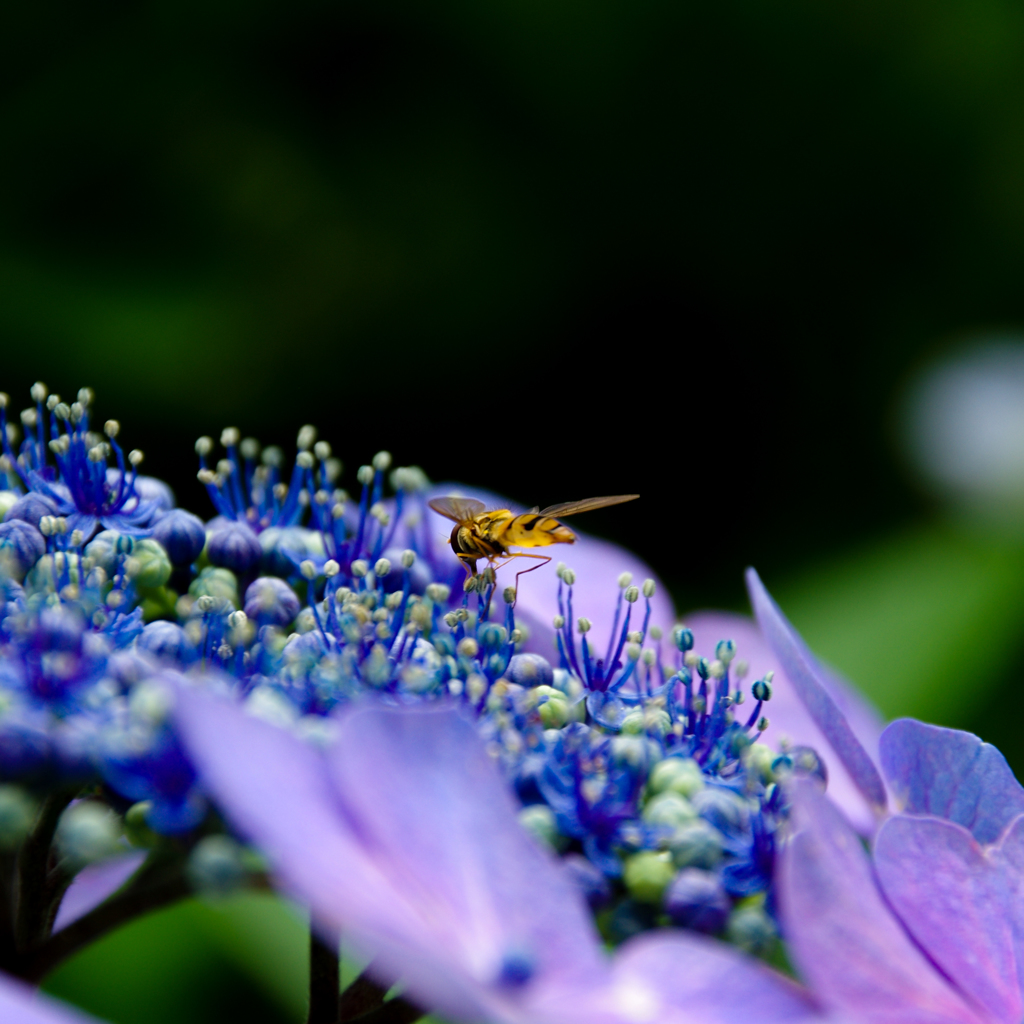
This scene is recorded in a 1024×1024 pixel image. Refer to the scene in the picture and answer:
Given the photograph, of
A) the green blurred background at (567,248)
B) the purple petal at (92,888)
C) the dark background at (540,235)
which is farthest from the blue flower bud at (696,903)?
the dark background at (540,235)

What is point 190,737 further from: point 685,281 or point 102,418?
point 685,281

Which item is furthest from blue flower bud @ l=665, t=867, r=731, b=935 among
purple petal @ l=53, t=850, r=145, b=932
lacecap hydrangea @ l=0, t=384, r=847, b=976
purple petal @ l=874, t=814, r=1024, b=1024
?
purple petal @ l=53, t=850, r=145, b=932

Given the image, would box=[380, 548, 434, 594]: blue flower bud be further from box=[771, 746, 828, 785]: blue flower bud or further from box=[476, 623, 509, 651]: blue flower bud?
box=[771, 746, 828, 785]: blue flower bud

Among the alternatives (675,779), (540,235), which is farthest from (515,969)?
(540,235)

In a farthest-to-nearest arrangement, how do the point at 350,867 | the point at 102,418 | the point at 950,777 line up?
the point at 102,418 < the point at 950,777 < the point at 350,867

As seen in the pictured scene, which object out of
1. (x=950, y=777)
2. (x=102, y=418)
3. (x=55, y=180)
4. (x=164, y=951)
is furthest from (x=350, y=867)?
(x=55, y=180)
